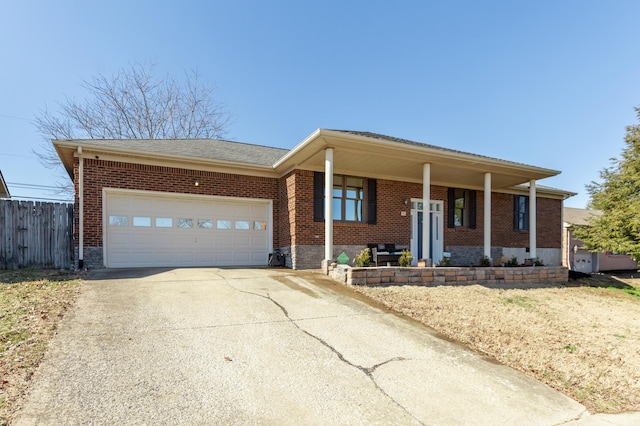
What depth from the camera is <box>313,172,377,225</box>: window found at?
32.3 feet

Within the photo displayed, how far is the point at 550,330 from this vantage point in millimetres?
5137

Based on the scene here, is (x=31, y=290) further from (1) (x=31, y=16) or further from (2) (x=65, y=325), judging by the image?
(1) (x=31, y=16)

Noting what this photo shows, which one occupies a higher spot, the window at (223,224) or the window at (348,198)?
the window at (348,198)

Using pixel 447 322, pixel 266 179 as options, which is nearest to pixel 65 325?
pixel 447 322

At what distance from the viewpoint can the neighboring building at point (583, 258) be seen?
19.1 m

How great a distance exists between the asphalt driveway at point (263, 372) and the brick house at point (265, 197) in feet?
12.8

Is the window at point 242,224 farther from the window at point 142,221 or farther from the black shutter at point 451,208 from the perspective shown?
the black shutter at point 451,208

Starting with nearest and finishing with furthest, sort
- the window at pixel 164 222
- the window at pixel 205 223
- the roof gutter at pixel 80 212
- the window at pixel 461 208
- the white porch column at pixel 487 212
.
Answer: the roof gutter at pixel 80 212 → the window at pixel 164 222 → the window at pixel 205 223 → the white porch column at pixel 487 212 → the window at pixel 461 208

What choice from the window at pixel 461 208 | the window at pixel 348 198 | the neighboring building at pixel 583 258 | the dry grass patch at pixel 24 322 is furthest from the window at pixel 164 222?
the neighboring building at pixel 583 258

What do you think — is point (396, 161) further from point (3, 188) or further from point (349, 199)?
point (3, 188)

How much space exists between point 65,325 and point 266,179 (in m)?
7.11

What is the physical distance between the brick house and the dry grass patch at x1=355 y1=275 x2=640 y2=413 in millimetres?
2314

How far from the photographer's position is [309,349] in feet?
12.1

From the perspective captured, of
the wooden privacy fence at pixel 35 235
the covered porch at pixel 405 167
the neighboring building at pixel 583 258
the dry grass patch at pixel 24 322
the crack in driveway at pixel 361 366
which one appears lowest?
the neighboring building at pixel 583 258
